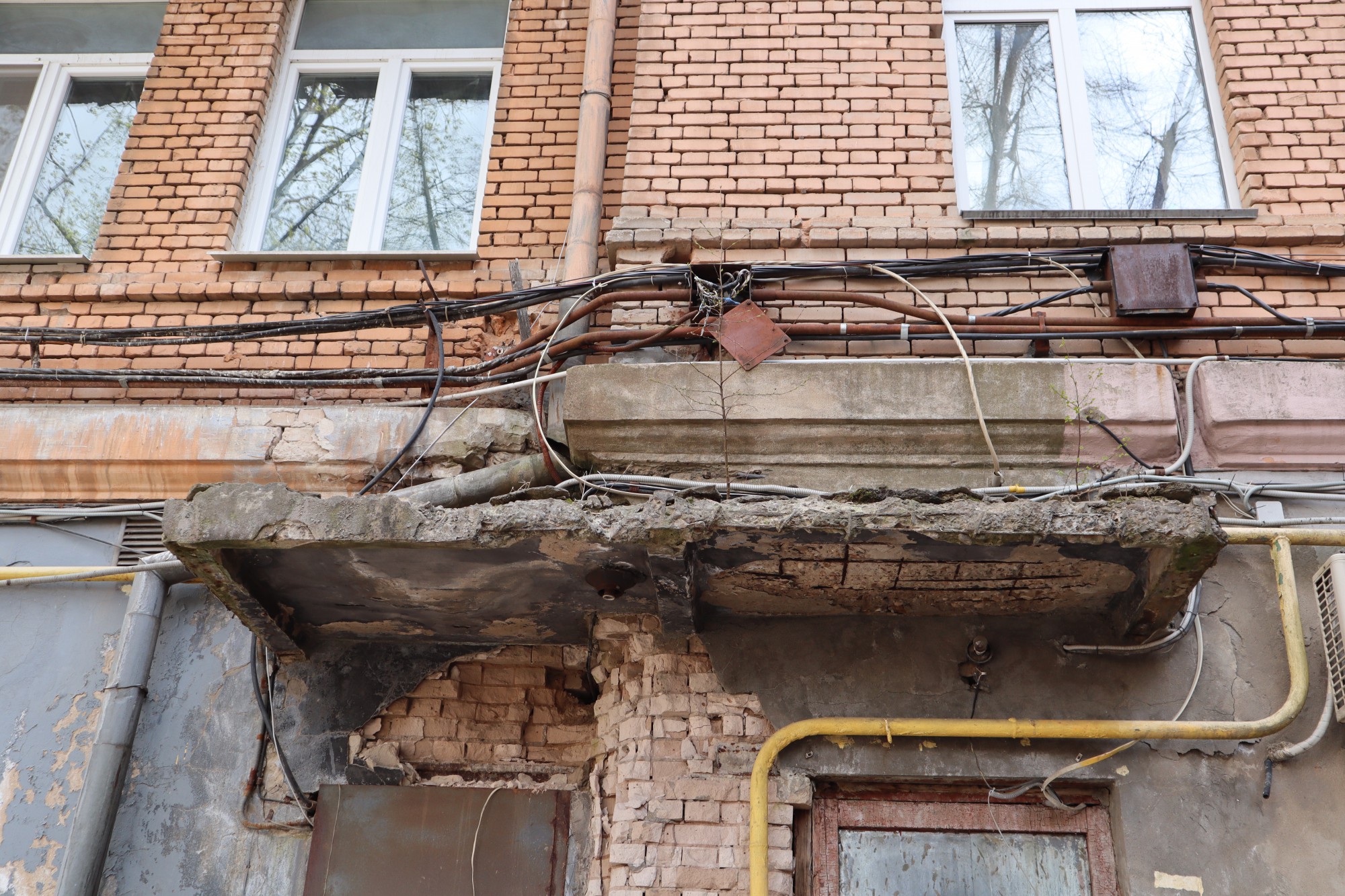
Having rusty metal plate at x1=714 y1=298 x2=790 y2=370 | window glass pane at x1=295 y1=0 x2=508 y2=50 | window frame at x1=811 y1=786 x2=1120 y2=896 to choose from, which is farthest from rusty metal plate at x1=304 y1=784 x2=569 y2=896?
window glass pane at x1=295 y1=0 x2=508 y2=50

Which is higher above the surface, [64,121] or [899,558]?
[64,121]

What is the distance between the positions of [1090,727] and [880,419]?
1.30m

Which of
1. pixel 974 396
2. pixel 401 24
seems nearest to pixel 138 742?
pixel 974 396

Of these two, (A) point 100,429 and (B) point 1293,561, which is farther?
(A) point 100,429

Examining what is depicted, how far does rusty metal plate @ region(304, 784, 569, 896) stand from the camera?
412 cm

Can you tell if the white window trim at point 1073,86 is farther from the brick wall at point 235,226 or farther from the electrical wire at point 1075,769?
the electrical wire at point 1075,769

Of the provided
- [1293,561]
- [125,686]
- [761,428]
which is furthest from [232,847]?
[1293,561]

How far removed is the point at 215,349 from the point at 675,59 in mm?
2578

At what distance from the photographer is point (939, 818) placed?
3.90 meters

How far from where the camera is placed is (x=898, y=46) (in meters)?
5.14

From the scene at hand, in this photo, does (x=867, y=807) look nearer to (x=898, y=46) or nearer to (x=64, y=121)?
(x=898, y=46)

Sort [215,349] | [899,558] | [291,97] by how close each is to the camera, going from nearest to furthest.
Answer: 1. [899,558]
2. [215,349]
3. [291,97]

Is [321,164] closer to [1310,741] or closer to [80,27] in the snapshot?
[80,27]

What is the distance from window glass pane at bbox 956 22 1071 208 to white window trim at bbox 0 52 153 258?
448 centimetres
